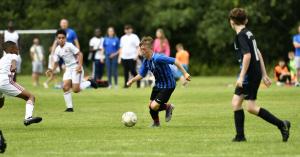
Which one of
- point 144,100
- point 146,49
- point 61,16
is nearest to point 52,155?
point 146,49

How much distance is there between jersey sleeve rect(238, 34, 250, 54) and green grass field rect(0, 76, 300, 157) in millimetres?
1284

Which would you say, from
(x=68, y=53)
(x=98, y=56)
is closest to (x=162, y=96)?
(x=68, y=53)

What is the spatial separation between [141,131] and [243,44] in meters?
2.96

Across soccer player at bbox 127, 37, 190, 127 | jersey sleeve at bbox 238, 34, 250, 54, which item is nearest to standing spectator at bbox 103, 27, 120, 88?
soccer player at bbox 127, 37, 190, 127

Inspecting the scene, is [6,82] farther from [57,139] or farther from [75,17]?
[75,17]

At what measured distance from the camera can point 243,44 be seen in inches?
474

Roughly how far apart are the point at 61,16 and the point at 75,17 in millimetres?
1162

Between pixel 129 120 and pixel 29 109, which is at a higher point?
pixel 29 109

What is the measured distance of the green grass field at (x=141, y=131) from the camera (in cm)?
1134

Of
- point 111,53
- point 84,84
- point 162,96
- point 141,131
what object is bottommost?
point 141,131

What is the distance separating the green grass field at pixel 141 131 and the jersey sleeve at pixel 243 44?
128cm

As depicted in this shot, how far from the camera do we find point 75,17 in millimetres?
61688

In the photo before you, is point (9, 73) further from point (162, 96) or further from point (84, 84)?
point (84, 84)

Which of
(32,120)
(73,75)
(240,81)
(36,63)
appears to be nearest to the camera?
(240,81)
